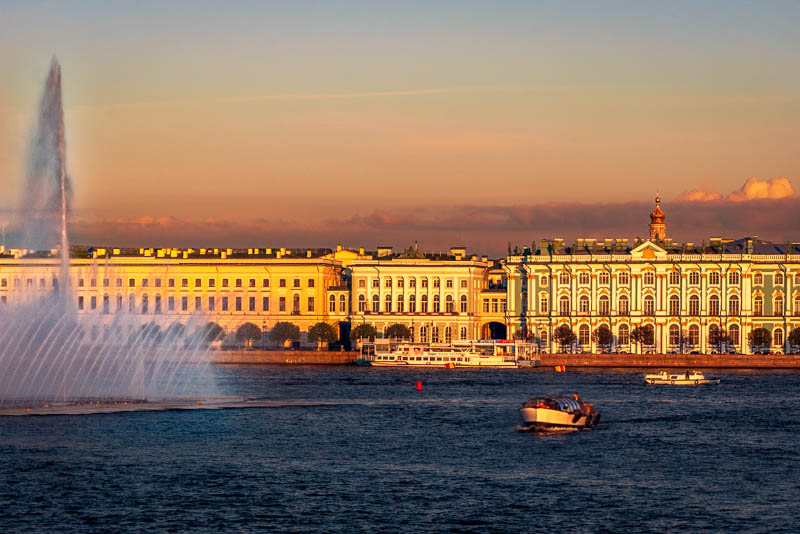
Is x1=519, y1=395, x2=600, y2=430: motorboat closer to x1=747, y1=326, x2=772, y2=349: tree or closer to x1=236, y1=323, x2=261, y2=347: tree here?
x1=747, y1=326, x2=772, y2=349: tree

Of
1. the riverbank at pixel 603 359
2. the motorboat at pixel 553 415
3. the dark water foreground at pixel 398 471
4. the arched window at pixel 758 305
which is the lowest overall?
the dark water foreground at pixel 398 471

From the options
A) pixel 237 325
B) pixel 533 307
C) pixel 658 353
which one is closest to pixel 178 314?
pixel 237 325

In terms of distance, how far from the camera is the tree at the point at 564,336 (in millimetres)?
108188

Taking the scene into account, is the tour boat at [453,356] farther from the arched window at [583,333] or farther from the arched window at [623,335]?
the arched window at [623,335]

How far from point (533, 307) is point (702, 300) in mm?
12425

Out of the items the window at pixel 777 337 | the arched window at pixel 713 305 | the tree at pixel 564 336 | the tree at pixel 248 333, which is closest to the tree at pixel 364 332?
the tree at pixel 248 333

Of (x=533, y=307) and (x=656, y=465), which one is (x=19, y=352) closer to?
(x=656, y=465)

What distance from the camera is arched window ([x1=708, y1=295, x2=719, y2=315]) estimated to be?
352 feet

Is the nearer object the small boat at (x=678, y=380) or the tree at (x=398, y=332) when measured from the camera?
the small boat at (x=678, y=380)

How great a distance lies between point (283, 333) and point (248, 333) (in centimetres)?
309

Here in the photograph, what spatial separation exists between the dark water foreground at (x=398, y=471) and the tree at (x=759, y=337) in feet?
147

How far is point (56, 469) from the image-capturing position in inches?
1467

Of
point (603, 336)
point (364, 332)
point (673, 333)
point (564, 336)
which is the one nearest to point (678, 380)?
point (603, 336)

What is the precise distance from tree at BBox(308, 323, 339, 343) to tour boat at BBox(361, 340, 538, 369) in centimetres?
369
